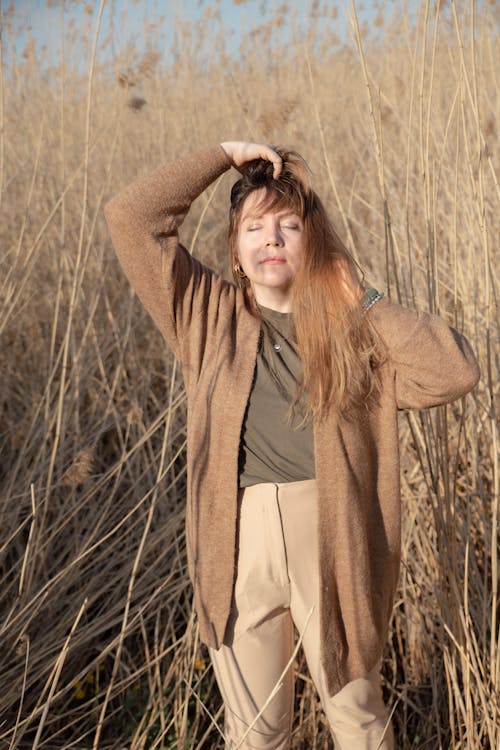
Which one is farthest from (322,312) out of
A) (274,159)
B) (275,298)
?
(274,159)

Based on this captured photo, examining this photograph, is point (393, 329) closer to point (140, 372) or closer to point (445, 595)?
point (445, 595)

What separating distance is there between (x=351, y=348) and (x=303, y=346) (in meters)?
0.07

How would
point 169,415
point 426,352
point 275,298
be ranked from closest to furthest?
1. point 426,352
2. point 275,298
3. point 169,415

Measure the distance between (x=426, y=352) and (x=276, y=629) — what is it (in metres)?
0.46

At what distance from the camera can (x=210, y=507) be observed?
3.87ft

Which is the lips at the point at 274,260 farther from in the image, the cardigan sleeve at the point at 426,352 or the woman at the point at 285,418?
the cardigan sleeve at the point at 426,352

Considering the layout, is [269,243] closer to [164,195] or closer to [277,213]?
[277,213]

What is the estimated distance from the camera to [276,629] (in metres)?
1.17

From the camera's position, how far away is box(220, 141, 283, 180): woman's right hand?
1.14m

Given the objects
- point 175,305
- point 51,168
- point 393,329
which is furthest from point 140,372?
point 393,329

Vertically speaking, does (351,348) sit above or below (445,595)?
above

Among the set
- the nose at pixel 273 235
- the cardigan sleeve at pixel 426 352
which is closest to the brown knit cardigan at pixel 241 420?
the cardigan sleeve at pixel 426 352

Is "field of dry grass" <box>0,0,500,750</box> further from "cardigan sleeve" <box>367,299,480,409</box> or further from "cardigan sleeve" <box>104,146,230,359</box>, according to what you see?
"cardigan sleeve" <box>104,146,230,359</box>

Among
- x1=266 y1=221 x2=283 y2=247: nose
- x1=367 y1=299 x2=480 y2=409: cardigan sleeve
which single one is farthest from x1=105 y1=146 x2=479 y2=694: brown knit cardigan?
x1=266 y1=221 x2=283 y2=247: nose
